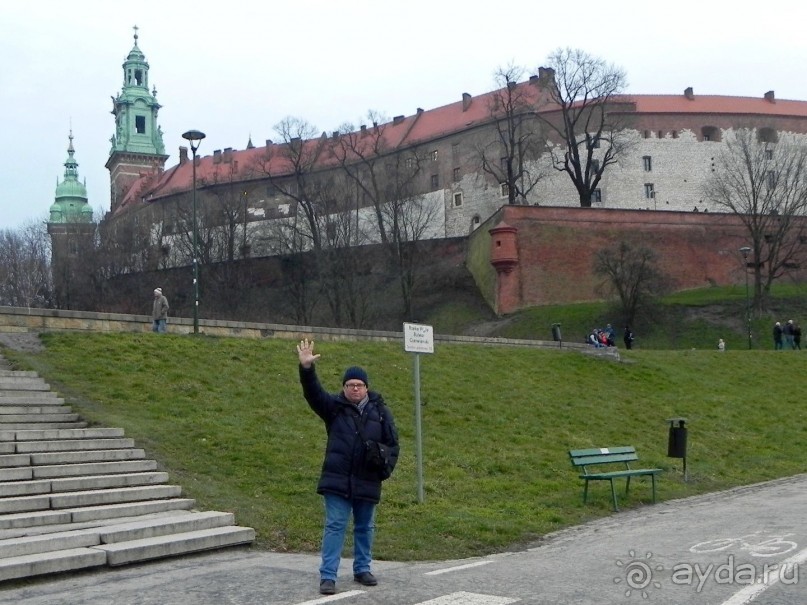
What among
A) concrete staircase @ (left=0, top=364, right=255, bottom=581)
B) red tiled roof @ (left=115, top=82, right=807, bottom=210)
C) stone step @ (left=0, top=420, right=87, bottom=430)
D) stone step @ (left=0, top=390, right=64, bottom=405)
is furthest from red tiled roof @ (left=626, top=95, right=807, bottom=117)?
concrete staircase @ (left=0, top=364, right=255, bottom=581)

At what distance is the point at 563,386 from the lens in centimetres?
2420

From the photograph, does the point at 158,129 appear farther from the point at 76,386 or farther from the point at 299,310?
the point at 76,386

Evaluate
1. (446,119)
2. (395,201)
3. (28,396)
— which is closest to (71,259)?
(395,201)

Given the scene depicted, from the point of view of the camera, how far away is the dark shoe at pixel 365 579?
26.6ft

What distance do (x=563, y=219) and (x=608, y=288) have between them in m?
4.76

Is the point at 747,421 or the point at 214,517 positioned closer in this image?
the point at 214,517

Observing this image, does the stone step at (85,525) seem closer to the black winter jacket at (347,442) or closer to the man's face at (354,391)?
the black winter jacket at (347,442)

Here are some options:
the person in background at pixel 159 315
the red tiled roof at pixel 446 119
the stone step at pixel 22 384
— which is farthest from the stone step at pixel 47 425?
the red tiled roof at pixel 446 119

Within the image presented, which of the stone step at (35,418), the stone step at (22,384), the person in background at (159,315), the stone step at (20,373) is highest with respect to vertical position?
the person in background at (159,315)

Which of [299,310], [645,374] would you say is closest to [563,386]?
[645,374]

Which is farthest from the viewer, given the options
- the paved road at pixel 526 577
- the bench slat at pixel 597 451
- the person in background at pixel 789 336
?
the person in background at pixel 789 336

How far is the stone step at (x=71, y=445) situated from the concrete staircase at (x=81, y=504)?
12 mm

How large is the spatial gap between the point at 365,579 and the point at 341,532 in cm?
47

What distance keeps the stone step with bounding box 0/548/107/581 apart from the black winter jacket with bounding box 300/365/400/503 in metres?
2.21
